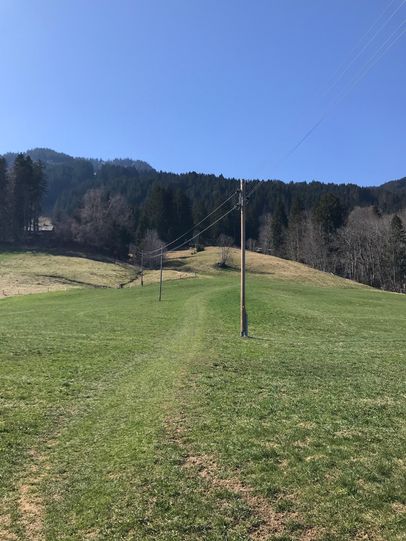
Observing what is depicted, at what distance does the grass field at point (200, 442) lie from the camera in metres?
6.31

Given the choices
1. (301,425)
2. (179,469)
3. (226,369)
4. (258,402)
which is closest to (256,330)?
(226,369)

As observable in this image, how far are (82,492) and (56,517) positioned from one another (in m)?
0.70

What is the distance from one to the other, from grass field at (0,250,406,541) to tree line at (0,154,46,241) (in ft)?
320

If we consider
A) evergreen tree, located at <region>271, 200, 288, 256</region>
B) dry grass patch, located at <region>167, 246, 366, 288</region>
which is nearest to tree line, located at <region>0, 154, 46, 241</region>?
dry grass patch, located at <region>167, 246, 366, 288</region>

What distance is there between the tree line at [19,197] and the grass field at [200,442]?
9763 cm

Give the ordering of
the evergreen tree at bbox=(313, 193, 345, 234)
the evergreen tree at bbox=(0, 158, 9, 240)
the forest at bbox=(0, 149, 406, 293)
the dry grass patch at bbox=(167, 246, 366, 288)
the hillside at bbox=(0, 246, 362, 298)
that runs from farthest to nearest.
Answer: the evergreen tree at bbox=(313, 193, 345, 234)
the forest at bbox=(0, 149, 406, 293)
the evergreen tree at bbox=(0, 158, 9, 240)
the dry grass patch at bbox=(167, 246, 366, 288)
the hillside at bbox=(0, 246, 362, 298)

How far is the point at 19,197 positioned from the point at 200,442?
119m

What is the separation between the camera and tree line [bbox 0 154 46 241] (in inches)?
4365

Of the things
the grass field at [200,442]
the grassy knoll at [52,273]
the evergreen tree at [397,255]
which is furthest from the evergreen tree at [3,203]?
the grass field at [200,442]

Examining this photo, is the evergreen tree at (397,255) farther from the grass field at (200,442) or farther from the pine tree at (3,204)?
the grass field at (200,442)

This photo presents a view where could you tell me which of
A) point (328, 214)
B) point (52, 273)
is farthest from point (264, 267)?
point (52, 273)

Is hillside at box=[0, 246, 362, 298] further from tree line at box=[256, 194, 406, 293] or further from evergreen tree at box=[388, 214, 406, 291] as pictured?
evergreen tree at box=[388, 214, 406, 291]

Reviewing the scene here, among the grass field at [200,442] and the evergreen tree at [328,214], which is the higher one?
the evergreen tree at [328,214]

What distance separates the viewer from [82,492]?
23.4 ft
